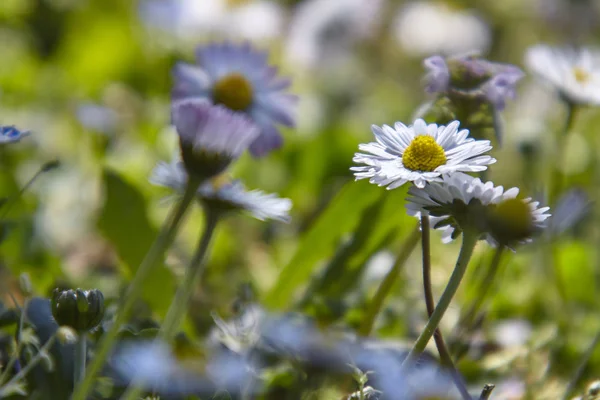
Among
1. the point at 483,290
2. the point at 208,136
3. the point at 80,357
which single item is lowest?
the point at 80,357

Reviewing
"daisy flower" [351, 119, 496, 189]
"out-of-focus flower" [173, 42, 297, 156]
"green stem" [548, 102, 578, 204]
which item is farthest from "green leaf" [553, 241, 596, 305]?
"daisy flower" [351, 119, 496, 189]

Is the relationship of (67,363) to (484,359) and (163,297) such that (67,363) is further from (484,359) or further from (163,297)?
(484,359)

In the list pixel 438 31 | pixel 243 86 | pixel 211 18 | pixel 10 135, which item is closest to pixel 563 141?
pixel 243 86

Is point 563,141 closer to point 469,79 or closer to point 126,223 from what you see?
point 469,79

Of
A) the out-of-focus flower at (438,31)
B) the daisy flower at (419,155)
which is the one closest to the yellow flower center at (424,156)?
the daisy flower at (419,155)

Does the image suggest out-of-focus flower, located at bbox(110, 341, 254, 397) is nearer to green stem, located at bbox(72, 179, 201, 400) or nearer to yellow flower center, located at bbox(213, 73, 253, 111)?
green stem, located at bbox(72, 179, 201, 400)

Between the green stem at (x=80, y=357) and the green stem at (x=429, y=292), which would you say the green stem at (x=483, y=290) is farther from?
the green stem at (x=80, y=357)
